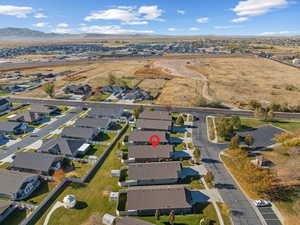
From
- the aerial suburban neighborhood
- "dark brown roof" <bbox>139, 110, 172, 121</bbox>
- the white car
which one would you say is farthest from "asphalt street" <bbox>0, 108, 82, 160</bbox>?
the white car

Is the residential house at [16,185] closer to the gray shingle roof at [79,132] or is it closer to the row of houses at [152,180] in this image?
the row of houses at [152,180]

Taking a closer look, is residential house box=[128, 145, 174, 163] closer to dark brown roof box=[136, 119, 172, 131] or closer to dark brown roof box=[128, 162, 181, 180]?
dark brown roof box=[128, 162, 181, 180]

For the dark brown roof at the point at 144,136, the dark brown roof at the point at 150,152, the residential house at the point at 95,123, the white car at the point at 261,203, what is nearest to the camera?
the white car at the point at 261,203

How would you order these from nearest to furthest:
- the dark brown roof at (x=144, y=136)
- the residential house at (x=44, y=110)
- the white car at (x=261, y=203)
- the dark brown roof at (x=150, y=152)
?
the white car at (x=261, y=203) → the dark brown roof at (x=150, y=152) → the dark brown roof at (x=144, y=136) → the residential house at (x=44, y=110)

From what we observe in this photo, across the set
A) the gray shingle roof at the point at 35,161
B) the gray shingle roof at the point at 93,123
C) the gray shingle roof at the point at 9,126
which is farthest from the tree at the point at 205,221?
the gray shingle roof at the point at 9,126

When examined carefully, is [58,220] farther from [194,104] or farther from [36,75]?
[36,75]

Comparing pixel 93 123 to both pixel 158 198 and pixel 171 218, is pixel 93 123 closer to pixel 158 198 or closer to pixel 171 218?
pixel 158 198
